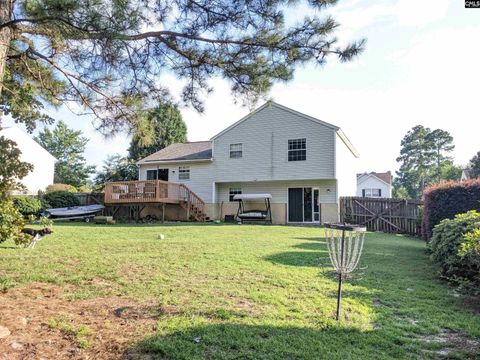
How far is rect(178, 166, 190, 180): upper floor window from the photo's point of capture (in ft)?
69.4

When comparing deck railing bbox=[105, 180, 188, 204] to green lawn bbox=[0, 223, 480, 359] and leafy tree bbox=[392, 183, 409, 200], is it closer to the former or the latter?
green lawn bbox=[0, 223, 480, 359]

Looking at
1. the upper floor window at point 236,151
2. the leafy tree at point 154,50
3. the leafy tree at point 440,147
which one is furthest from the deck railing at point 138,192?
the leafy tree at point 440,147

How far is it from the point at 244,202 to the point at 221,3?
15.8 m

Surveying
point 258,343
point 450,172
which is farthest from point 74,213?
point 450,172

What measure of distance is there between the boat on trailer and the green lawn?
10.1 metres

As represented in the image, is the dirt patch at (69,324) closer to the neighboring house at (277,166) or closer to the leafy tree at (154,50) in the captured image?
the leafy tree at (154,50)

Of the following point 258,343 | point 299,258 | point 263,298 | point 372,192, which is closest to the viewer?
point 258,343

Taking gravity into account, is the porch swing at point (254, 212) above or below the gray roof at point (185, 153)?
below

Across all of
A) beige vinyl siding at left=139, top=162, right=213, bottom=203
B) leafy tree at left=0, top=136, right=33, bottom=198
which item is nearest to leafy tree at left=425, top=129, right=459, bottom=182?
beige vinyl siding at left=139, top=162, right=213, bottom=203

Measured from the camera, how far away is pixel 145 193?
1761cm

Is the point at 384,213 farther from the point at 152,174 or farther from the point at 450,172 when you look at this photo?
the point at 450,172

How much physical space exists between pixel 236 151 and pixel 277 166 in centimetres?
282

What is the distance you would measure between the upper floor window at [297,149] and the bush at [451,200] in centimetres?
835

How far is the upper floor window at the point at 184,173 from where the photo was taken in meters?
21.2
